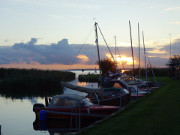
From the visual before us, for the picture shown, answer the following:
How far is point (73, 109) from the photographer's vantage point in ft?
74.3

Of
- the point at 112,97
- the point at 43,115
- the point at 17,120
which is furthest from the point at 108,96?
the point at 17,120

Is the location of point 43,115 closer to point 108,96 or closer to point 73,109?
point 73,109

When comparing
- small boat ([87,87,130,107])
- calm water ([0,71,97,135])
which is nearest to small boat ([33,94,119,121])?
calm water ([0,71,97,135])

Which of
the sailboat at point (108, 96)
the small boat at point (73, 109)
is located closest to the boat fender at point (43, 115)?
the small boat at point (73, 109)

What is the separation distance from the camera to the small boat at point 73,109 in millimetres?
22141

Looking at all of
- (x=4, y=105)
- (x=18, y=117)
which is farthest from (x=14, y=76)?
(x=18, y=117)

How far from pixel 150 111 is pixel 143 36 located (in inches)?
1717

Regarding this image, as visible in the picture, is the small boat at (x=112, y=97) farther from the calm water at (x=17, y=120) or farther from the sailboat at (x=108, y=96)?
the calm water at (x=17, y=120)

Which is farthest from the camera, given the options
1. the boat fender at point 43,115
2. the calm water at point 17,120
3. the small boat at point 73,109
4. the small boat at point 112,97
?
the small boat at point 112,97

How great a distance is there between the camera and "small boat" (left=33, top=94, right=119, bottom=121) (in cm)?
2214

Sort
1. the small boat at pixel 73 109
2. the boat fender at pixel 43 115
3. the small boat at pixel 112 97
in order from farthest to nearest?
the small boat at pixel 112 97 → the boat fender at pixel 43 115 → the small boat at pixel 73 109

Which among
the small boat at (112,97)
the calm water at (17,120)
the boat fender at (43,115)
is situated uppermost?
the small boat at (112,97)

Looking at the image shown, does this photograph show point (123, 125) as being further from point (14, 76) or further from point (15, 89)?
point (14, 76)

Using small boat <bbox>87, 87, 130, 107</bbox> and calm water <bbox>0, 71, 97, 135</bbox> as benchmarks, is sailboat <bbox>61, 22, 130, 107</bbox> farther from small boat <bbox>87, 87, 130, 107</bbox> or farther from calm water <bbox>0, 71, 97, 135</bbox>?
calm water <bbox>0, 71, 97, 135</bbox>
